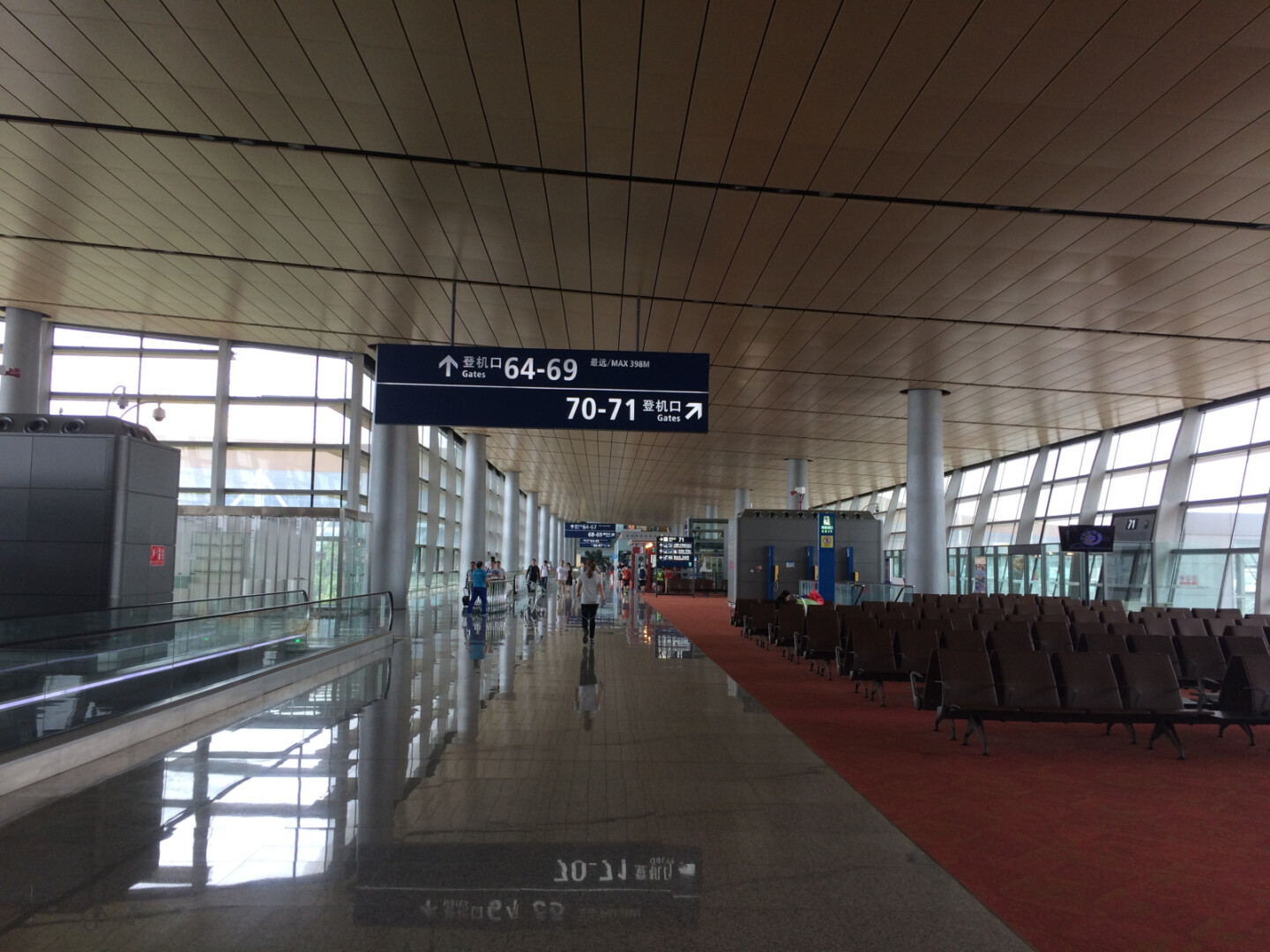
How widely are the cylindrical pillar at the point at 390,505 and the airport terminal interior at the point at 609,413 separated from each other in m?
1.52

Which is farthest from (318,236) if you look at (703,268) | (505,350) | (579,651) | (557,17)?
(579,651)

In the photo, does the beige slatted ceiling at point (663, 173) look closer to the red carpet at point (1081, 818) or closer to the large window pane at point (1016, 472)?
the red carpet at point (1081, 818)

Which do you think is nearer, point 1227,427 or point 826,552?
point 1227,427

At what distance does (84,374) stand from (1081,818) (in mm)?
22789

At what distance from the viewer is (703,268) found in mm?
12750

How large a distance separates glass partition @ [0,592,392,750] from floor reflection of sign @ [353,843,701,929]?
315 centimetres

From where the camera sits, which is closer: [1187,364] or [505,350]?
[505,350]

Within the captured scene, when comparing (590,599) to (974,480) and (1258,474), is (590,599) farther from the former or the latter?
(974,480)

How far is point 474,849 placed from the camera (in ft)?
15.4

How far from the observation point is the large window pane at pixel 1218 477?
70.0 ft

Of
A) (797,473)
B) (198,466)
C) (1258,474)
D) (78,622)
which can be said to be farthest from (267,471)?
(1258,474)

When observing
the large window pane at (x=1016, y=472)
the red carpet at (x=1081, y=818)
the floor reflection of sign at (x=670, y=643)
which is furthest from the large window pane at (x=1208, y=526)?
the red carpet at (x=1081, y=818)

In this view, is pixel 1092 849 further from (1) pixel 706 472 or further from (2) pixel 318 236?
(1) pixel 706 472

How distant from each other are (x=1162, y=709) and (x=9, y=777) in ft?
31.3
